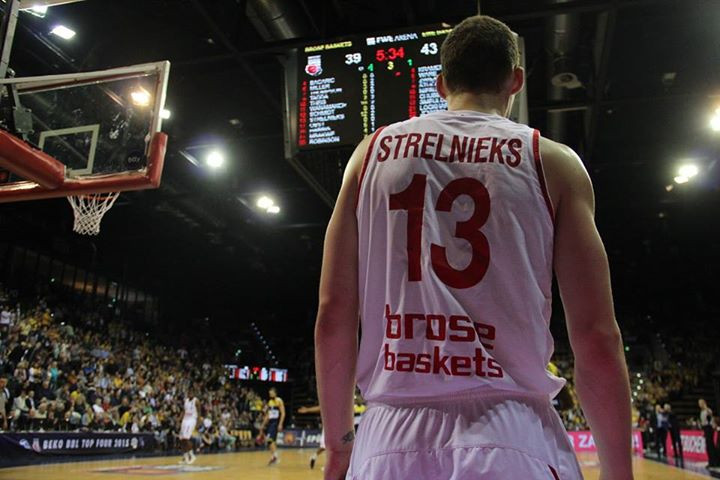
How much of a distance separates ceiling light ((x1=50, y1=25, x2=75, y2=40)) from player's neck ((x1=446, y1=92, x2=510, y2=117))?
31.0ft

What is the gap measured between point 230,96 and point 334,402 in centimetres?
1082

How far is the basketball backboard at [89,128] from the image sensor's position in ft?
21.2

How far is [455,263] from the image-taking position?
133cm

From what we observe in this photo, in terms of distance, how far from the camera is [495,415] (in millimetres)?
1195

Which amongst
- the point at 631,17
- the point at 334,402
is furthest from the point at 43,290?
the point at 334,402

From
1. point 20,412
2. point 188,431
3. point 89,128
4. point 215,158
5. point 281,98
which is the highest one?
point 215,158

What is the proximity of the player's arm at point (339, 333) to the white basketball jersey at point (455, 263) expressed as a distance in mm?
39

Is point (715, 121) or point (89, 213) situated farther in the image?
point (715, 121)

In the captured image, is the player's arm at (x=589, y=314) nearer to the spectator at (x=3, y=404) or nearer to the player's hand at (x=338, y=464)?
the player's hand at (x=338, y=464)

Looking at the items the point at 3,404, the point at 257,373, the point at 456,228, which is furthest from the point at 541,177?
the point at 257,373

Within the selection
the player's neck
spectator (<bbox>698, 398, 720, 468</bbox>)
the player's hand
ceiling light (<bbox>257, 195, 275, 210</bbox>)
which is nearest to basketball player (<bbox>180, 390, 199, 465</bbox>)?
ceiling light (<bbox>257, 195, 275, 210</bbox>)

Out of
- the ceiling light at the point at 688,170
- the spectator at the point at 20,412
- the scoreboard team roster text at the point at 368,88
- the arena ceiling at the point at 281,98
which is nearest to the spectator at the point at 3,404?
the spectator at the point at 20,412

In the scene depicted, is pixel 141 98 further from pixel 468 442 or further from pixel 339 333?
pixel 468 442

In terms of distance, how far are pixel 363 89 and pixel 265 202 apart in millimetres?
9310
